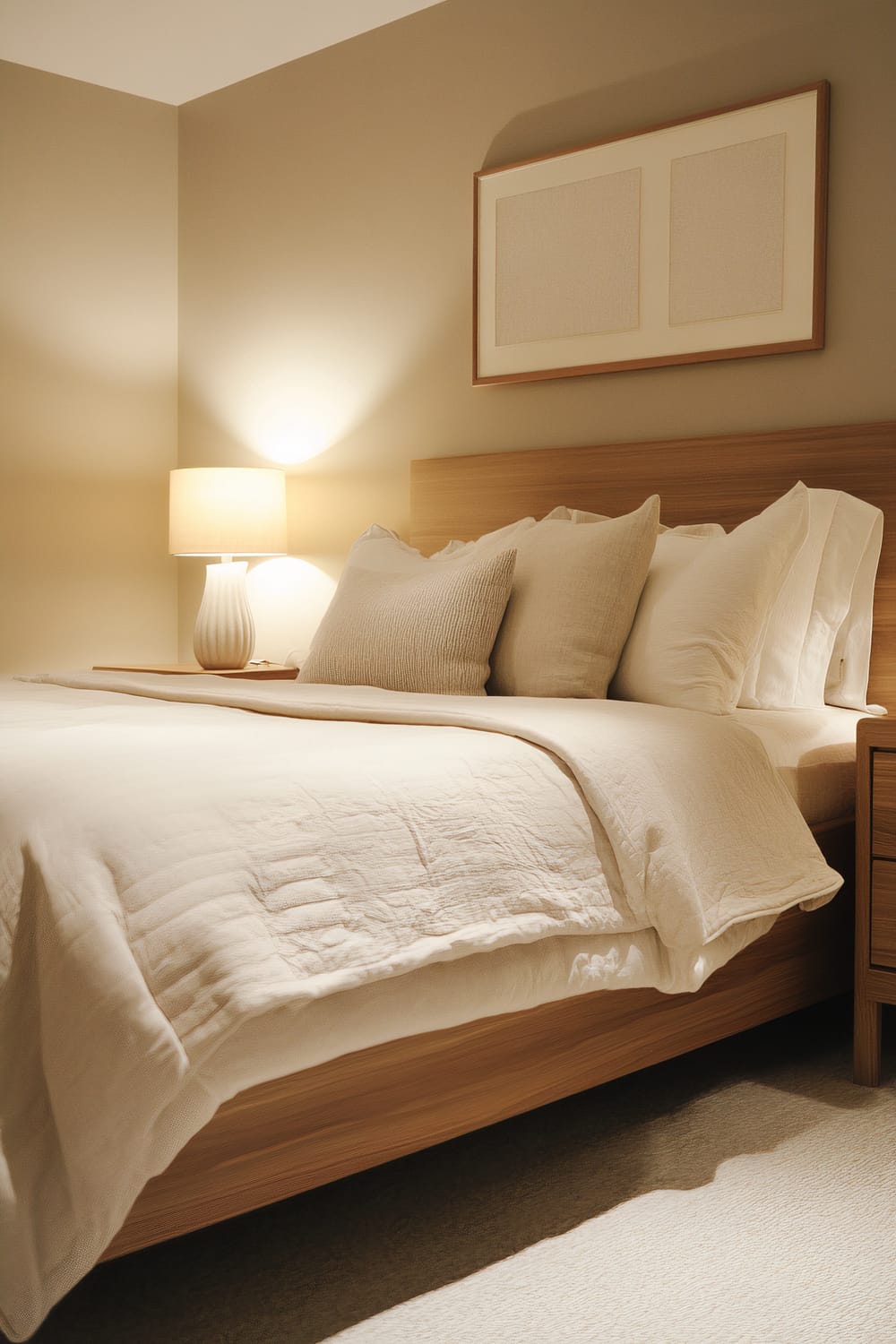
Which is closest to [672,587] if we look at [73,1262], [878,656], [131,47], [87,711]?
[878,656]

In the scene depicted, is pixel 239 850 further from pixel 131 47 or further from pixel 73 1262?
pixel 131 47

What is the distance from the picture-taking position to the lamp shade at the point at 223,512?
13.0 ft

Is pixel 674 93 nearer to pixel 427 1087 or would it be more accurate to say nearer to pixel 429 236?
pixel 429 236

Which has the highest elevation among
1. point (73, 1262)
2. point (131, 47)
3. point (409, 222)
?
point (131, 47)

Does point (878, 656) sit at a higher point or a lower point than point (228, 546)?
lower

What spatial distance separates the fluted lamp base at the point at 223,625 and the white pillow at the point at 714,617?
5.44 ft

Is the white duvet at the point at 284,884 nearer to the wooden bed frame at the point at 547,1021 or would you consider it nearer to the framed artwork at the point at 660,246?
the wooden bed frame at the point at 547,1021

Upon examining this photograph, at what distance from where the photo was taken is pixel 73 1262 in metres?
1.24

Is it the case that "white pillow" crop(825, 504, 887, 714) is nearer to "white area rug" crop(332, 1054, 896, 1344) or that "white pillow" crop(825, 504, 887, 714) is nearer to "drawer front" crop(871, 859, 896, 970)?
"drawer front" crop(871, 859, 896, 970)

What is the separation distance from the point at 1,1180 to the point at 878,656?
214 centimetres

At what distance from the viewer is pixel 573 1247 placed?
1.69m

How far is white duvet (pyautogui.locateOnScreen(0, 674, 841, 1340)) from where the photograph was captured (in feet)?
4.17

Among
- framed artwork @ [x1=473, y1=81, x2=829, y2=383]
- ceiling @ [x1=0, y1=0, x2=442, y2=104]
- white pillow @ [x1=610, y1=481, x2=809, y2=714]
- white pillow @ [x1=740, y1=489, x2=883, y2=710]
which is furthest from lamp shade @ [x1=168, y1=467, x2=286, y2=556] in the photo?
white pillow @ [x1=740, y1=489, x2=883, y2=710]

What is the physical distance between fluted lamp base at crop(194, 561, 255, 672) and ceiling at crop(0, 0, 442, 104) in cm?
168
